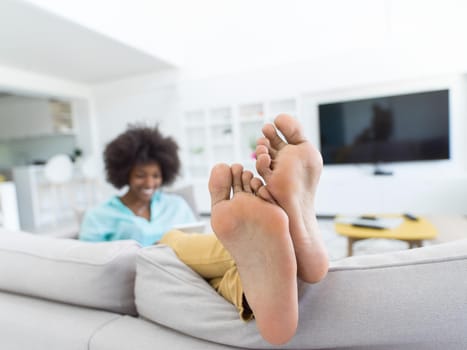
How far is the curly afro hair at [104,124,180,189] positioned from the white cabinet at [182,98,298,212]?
6.63 feet

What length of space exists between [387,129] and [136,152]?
2707 millimetres

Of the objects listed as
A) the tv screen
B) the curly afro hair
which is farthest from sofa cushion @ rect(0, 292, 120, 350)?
the tv screen

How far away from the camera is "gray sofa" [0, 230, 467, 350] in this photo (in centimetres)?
42

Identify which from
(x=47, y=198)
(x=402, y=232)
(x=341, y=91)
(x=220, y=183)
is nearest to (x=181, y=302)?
(x=220, y=183)

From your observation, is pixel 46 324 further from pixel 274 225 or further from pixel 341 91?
pixel 341 91

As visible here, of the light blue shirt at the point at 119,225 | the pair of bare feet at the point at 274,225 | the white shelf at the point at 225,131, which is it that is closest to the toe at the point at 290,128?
the pair of bare feet at the point at 274,225

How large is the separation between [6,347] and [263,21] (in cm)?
386

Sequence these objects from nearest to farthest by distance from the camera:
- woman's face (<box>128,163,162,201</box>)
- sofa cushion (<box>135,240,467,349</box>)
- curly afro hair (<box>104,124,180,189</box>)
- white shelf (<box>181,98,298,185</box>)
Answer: sofa cushion (<box>135,240,467,349</box>)
woman's face (<box>128,163,162,201</box>)
curly afro hair (<box>104,124,180,189</box>)
white shelf (<box>181,98,298,185</box>)

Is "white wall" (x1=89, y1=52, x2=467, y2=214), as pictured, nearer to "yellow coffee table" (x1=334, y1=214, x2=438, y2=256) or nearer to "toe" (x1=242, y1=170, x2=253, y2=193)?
"yellow coffee table" (x1=334, y1=214, x2=438, y2=256)

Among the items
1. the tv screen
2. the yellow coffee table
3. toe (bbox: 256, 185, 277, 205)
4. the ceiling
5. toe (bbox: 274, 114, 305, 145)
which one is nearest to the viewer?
toe (bbox: 256, 185, 277, 205)

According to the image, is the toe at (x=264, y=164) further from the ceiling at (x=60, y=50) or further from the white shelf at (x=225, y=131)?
the white shelf at (x=225, y=131)

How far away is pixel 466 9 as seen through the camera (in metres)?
2.73

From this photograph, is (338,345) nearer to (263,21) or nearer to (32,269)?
(32,269)

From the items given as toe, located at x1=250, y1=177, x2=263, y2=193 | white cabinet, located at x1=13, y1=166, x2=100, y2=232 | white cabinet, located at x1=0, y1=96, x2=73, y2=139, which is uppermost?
white cabinet, located at x1=0, y1=96, x2=73, y2=139
